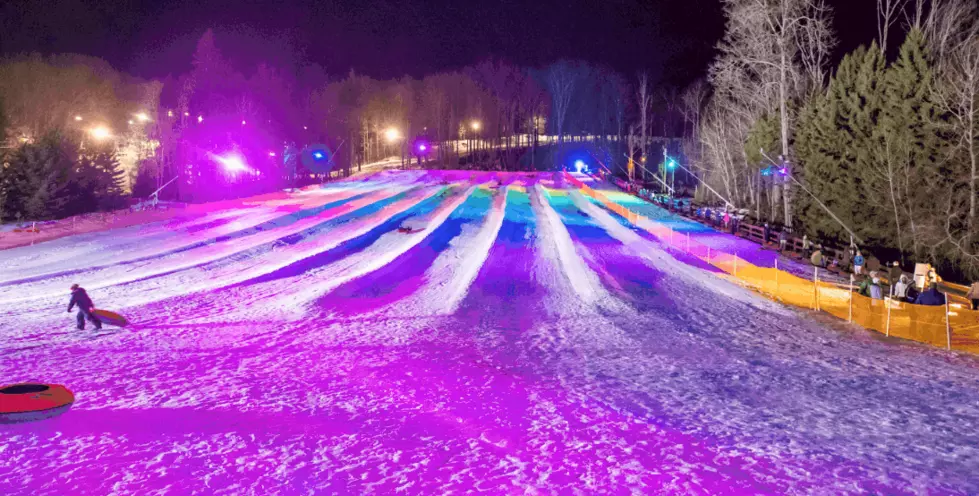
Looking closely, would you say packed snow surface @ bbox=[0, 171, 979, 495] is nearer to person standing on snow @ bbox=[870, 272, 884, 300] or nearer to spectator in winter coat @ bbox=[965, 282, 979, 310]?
person standing on snow @ bbox=[870, 272, 884, 300]

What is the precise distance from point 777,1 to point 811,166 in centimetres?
819

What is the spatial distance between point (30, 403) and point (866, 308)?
1695 centimetres

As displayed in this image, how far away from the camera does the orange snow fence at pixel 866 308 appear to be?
47.8ft

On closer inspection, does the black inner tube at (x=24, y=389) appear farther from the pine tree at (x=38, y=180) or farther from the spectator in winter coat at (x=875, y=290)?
the pine tree at (x=38, y=180)

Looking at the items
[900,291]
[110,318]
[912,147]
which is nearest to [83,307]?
[110,318]

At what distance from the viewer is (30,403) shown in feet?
30.7

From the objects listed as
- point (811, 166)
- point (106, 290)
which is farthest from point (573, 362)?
point (811, 166)

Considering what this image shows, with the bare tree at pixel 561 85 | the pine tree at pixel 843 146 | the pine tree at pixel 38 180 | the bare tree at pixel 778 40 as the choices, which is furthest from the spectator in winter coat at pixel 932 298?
the bare tree at pixel 561 85

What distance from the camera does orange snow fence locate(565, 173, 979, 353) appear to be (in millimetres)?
14562

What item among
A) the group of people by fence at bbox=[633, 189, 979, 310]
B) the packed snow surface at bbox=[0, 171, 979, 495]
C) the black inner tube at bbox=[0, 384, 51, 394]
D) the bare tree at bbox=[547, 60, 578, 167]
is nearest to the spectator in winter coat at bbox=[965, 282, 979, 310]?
the group of people by fence at bbox=[633, 189, 979, 310]

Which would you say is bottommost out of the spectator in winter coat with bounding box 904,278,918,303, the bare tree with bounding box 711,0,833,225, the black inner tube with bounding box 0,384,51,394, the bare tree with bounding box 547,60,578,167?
the spectator in winter coat with bounding box 904,278,918,303

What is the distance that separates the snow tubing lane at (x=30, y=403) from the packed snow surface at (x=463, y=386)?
22 centimetres

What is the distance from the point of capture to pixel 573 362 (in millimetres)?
12992

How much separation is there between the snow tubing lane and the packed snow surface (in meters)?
0.22
